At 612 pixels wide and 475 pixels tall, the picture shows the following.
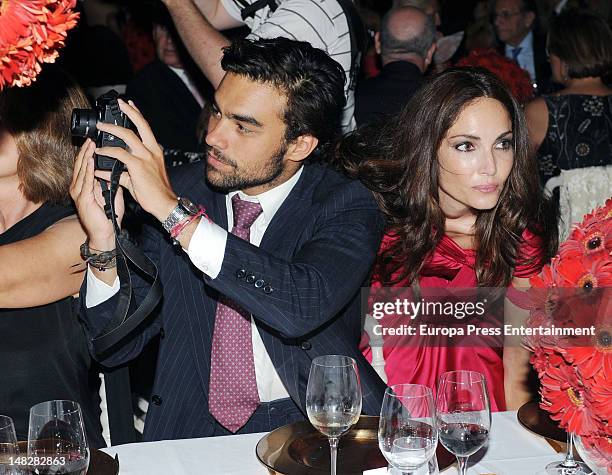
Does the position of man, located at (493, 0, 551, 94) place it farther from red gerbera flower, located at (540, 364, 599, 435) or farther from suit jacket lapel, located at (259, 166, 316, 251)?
red gerbera flower, located at (540, 364, 599, 435)

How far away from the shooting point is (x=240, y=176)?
2.27 metres

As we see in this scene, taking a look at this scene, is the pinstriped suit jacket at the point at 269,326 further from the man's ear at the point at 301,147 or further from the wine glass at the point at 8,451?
the wine glass at the point at 8,451

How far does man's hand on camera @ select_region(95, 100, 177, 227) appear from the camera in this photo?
1903 millimetres

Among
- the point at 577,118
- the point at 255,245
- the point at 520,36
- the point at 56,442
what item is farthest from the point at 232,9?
the point at 520,36

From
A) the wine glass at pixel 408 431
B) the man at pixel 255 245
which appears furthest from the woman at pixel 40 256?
the wine glass at pixel 408 431

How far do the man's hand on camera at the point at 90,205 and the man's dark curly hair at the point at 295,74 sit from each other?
0.46 metres

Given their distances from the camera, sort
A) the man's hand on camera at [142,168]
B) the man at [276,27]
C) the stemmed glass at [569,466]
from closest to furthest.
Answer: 1. the stemmed glass at [569,466]
2. the man's hand on camera at [142,168]
3. the man at [276,27]

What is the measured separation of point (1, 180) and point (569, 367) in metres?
1.52

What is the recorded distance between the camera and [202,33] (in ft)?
9.96

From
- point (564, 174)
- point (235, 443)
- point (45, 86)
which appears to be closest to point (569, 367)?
point (235, 443)

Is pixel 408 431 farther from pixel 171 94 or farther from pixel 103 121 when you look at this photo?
pixel 171 94

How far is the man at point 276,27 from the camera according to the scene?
2.87m

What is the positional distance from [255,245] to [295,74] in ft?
1.45

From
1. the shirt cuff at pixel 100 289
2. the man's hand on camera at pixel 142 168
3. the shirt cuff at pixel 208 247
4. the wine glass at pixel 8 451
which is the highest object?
the man's hand on camera at pixel 142 168
